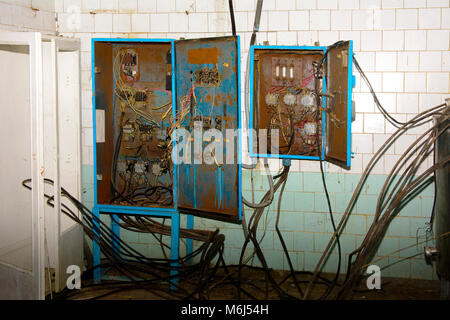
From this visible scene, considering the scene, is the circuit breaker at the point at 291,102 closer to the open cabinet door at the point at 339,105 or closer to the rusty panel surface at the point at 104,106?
the open cabinet door at the point at 339,105

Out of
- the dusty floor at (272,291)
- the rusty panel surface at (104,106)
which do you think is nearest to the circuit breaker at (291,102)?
the dusty floor at (272,291)

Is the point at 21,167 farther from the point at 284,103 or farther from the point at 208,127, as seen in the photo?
the point at 284,103

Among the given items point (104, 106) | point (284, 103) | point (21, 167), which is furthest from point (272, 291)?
point (21, 167)

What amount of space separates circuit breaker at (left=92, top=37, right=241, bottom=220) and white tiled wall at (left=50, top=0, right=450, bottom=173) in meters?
0.32

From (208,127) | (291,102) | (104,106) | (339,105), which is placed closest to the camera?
(339,105)

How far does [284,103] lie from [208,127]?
2.27 ft

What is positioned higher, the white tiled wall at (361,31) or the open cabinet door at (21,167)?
the white tiled wall at (361,31)

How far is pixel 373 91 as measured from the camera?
3803mm

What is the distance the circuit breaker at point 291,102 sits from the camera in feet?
12.3

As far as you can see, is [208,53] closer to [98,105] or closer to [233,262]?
[98,105]

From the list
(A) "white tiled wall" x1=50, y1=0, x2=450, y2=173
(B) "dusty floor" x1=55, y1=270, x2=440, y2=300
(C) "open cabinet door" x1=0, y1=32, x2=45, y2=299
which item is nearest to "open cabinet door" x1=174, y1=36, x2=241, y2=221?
(A) "white tiled wall" x1=50, y1=0, x2=450, y2=173

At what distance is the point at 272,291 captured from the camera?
150 inches

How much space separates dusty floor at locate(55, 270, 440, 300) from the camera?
3.71m

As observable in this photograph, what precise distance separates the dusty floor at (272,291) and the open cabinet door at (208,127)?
67 cm
